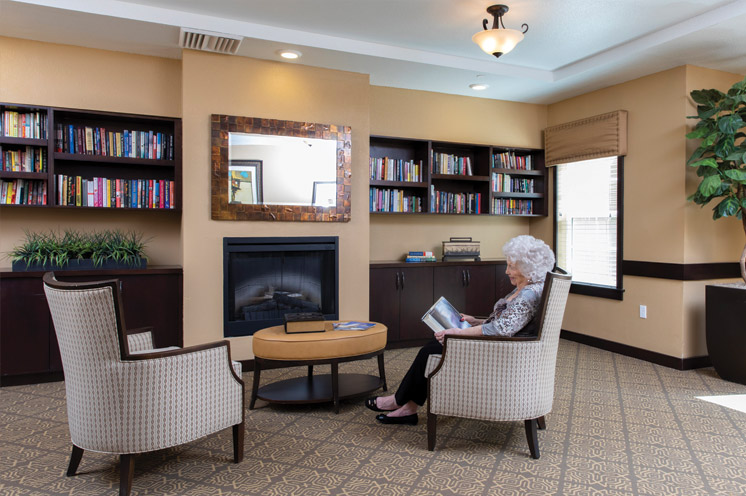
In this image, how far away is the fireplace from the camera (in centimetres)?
452

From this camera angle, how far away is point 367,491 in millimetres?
2350

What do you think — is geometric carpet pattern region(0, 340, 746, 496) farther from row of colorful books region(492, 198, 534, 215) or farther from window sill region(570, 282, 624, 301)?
row of colorful books region(492, 198, 534, 215)

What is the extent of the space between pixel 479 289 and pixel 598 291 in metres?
1.29

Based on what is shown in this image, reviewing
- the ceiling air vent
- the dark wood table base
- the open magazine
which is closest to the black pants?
the open magazine

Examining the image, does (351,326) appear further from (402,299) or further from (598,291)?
(598,291)

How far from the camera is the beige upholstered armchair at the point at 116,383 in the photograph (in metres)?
2.18

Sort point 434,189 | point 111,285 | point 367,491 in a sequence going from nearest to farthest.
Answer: point 111,285
point 367,491
point 434,189

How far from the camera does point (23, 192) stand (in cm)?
409

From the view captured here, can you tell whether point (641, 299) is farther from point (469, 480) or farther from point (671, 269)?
point (469, 480)

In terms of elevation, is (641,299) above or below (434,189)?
below

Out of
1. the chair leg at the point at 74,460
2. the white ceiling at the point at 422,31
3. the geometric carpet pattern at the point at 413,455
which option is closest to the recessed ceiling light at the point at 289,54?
the white ceiling at the point at 422,31

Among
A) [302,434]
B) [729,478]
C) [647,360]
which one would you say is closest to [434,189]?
[647,360]

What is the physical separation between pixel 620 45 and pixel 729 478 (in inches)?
144

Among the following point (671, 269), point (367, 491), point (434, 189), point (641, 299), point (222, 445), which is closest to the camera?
point (367, 491)
